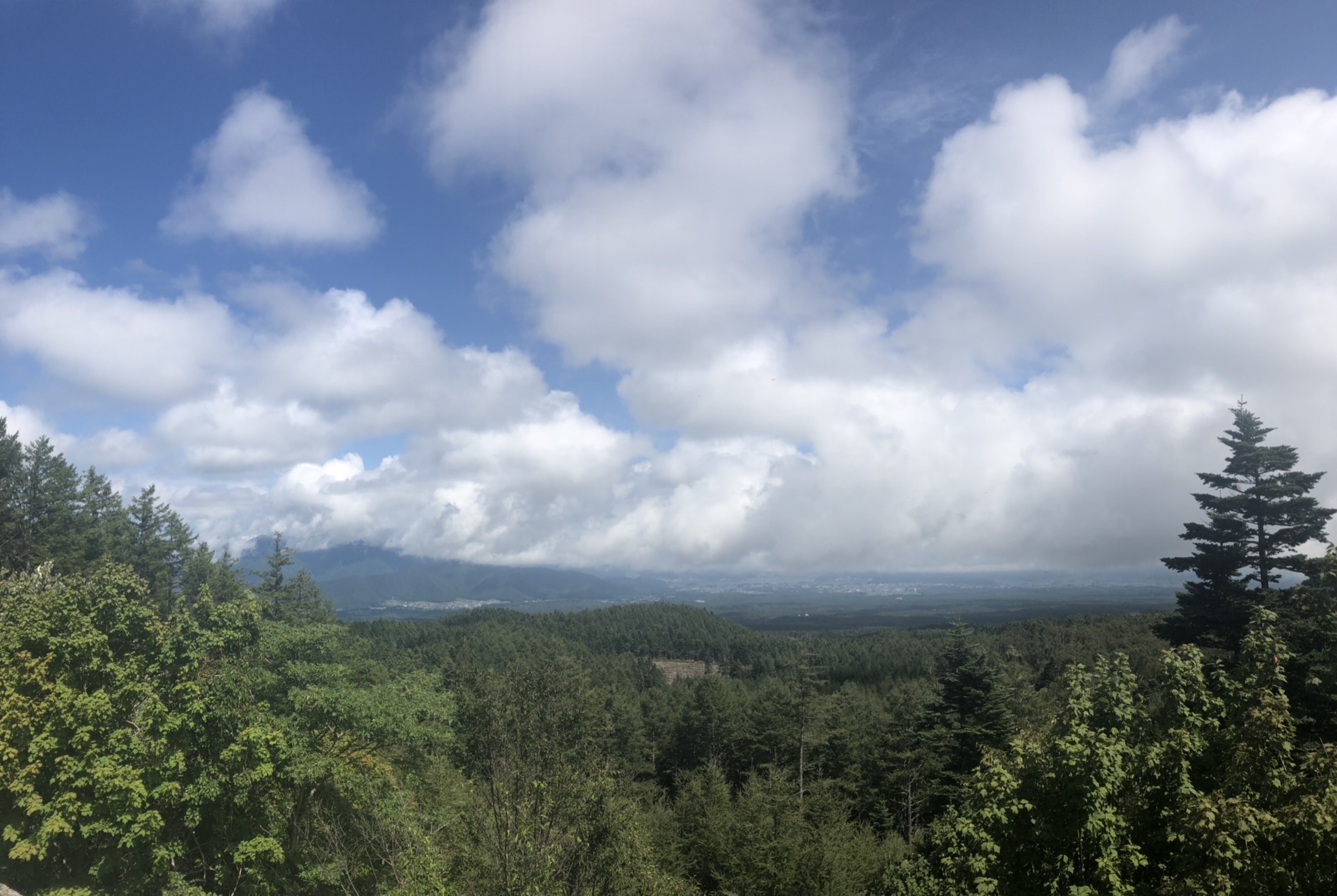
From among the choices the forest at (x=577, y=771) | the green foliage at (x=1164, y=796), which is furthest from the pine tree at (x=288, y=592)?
the green foliage at (x=1164, y=796)

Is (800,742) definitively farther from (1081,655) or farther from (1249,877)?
(1081,655)

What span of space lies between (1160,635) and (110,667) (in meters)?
42.1

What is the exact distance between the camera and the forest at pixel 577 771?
1040 centimetres

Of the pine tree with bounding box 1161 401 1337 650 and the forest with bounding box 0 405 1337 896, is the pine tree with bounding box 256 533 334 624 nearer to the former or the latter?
the forest with bounding box 0 405 1337 896

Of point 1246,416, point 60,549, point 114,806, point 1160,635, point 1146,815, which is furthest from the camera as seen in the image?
point 60,549

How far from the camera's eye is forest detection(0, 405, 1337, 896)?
10.4 m

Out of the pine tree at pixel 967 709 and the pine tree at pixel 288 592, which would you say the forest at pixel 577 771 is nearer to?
the pine tree at pixel 967 709

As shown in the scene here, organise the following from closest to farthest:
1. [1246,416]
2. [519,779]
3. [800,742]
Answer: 1. [519,779]
2. [1246,416]
3. [800,742]

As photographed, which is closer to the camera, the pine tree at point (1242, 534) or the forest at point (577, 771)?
the forest at point (577, 771)

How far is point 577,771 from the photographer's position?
1870 centimetres

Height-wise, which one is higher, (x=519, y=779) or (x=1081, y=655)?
(x=519, y=779)

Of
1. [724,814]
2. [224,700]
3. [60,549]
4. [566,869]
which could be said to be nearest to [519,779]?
[566,869]

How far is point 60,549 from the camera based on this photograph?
4669cm

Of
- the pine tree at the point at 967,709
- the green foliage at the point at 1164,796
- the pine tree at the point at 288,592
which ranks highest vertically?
the green foliage at the point at 1164,796
